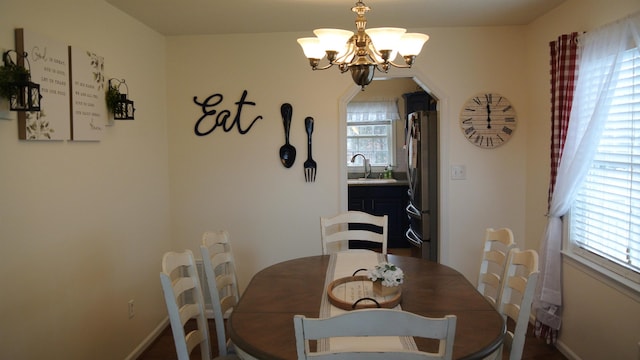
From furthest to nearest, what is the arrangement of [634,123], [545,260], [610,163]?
[545,260]
[610,163]
[634,123]

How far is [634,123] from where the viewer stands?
2402 mm

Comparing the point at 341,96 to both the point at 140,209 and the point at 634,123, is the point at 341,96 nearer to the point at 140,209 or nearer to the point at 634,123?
the point at 140,209

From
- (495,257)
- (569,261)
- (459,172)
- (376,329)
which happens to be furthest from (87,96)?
(569,261)

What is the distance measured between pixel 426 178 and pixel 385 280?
2.28 metres

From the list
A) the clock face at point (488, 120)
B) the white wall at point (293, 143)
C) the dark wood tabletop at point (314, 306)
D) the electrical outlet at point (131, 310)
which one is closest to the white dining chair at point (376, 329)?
the dark wood tabletop at point (314, 306)

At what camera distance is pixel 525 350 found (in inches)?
124

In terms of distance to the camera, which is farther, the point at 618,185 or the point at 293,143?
the point at 293,143

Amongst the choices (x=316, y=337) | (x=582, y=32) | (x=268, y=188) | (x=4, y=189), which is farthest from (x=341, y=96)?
(x=316, y=337)

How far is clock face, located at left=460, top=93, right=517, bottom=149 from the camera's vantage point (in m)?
3.63

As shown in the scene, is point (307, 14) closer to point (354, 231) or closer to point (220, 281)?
point (354, 231)

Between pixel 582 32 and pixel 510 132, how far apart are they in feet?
3.27

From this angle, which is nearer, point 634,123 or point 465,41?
point 634,123

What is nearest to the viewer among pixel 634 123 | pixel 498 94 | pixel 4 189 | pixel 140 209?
pixel 4 189

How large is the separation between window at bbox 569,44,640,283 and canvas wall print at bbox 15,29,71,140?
2.98 meters
